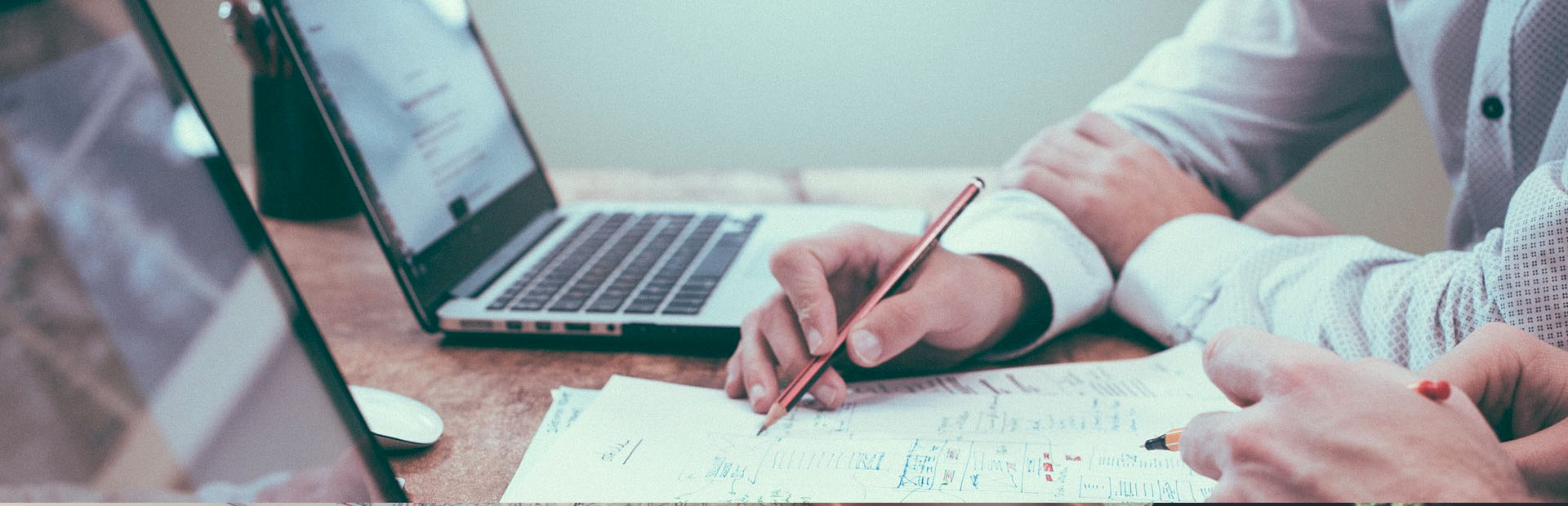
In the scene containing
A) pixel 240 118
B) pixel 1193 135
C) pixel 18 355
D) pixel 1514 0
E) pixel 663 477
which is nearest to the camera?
pixel 18 355

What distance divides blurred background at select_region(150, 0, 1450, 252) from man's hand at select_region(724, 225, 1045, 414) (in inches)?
57.4

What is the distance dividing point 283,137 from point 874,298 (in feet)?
2.13

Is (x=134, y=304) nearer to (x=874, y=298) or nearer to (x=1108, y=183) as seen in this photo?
(x=874, y=298)

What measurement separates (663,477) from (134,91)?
0.26m

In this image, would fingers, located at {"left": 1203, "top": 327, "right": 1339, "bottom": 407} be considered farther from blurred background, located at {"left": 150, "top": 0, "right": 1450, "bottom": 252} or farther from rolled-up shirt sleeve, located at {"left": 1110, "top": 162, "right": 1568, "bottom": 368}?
blurred background, located at {"left": 150, "top": 0, "right": 1450, "bottom": 252}

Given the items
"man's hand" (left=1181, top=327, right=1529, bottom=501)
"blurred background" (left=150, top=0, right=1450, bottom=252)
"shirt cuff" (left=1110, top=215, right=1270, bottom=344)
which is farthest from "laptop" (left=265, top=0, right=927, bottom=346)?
"blurred background" (left=150, top=0, right=1450, bottom=252)

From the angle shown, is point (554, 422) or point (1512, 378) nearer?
point (1512, 378)

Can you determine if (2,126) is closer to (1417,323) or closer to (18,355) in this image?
(18,355)

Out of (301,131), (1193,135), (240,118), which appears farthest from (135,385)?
(240,118)

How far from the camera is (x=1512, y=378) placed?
398mm

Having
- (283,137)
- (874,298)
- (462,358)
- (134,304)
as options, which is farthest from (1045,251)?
(283,137)

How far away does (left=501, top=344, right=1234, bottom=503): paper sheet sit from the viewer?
431mm

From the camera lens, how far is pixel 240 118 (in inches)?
90.5

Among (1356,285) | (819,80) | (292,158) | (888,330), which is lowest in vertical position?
(819,80)
